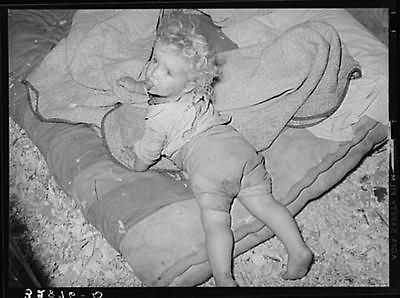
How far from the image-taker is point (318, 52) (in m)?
1.61

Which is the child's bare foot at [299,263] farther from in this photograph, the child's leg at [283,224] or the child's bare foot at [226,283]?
the child's bare foot at [226,283]

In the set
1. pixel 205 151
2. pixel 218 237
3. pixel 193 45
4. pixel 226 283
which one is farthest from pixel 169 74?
pixel 226 283

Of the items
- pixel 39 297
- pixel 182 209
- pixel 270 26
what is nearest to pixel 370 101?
pixel 270 26

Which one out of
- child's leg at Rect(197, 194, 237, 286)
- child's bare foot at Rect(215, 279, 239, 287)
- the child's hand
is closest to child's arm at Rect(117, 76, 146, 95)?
the child's hand

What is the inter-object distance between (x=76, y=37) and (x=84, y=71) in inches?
3.6

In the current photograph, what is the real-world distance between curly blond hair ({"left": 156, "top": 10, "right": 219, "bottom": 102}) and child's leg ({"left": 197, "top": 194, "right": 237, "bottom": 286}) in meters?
0.26

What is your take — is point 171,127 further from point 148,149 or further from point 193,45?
point 193,45

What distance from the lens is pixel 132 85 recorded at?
161 cm

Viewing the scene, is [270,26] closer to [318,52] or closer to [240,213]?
[318,52]

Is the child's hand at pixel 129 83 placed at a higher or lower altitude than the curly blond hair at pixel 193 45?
lower

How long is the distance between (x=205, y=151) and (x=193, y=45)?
0.26 metres

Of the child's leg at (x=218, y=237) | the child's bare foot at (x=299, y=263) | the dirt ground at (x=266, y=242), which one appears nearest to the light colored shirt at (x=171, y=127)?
the child's leg at (x=218, y=237)

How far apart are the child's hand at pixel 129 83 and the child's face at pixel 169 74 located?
0.05 metres

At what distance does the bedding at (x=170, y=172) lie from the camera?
1.55 metres
